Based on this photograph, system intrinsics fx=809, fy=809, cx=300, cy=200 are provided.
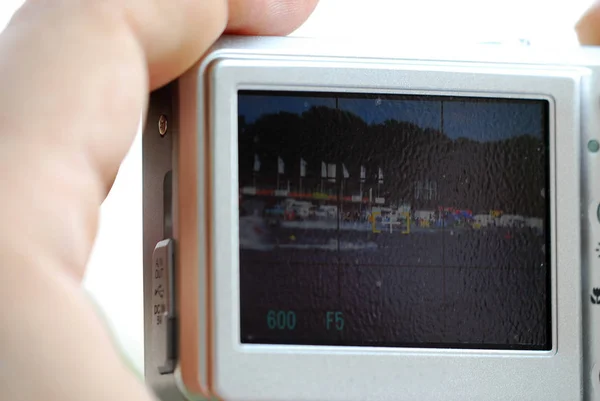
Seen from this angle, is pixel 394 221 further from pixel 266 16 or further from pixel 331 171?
pixel 266 16

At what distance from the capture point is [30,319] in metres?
0.45

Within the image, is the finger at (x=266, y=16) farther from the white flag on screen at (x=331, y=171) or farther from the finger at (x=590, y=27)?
the finger at (x=590, y=27)

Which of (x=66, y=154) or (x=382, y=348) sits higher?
(x=66, y=154)

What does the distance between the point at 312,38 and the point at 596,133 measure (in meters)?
0.26

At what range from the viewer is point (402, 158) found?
67cm

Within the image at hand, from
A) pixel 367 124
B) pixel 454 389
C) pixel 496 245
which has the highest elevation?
pixel 367 124

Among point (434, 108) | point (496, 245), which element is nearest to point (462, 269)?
point (496, 245)

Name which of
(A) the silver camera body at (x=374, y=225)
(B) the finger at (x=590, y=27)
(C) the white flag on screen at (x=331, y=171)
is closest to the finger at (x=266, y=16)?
(A) the silver camera body at (x=374, y=225)

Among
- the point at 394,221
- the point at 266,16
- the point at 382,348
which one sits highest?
the point at 266,16

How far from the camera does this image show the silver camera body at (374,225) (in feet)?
2.12

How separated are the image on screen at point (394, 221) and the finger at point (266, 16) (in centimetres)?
6

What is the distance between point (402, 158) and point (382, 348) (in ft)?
0.51

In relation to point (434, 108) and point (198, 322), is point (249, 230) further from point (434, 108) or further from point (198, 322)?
point (434, 108)

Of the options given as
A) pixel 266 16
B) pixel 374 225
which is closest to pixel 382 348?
pixel 374 225
